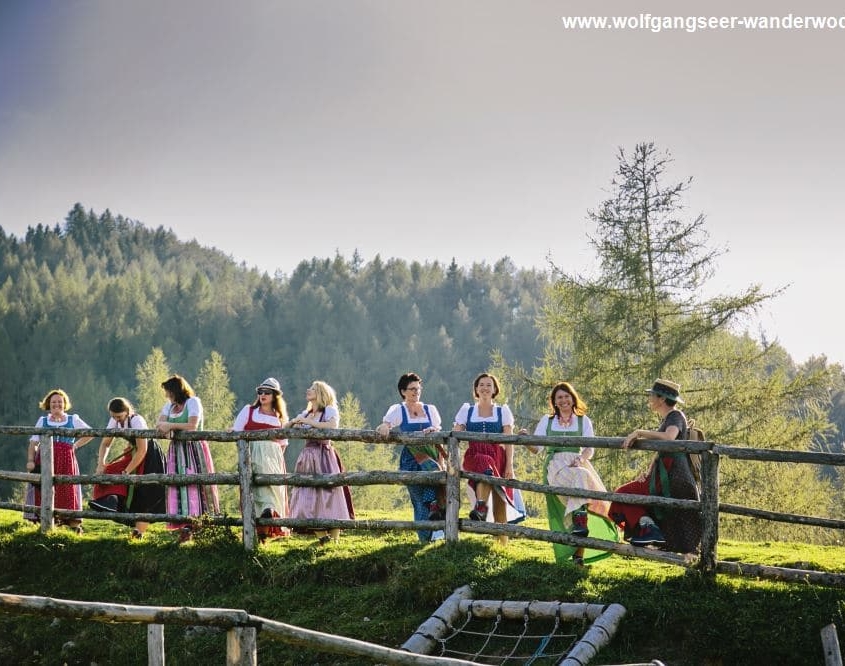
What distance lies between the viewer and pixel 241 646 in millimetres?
4125

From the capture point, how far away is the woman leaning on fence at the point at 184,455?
9.26 metres

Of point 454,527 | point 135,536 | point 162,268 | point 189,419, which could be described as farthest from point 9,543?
point 162,268

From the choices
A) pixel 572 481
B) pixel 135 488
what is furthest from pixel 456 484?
pixel 135 488

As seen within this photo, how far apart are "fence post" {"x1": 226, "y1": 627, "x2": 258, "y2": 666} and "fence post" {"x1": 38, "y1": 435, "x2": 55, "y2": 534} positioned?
21.6 ft

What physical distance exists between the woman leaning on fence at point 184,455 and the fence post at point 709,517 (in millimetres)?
5151

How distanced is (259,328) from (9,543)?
295 ft

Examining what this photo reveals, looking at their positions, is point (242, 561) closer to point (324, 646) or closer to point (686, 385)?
point (324, 646)

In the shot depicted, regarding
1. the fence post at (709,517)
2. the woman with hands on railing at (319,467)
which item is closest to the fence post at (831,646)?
the fence post at (709,517)

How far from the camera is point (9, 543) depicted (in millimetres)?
9531

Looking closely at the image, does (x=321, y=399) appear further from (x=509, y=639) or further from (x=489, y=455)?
(x=509, y=639)

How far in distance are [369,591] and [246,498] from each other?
6.01 ft

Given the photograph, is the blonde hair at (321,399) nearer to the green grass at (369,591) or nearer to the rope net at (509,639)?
the green grass at (369,591)

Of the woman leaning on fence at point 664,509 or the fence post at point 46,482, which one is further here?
the fence post at point 46,482

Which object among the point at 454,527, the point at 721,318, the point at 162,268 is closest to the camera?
the point at 454,527
